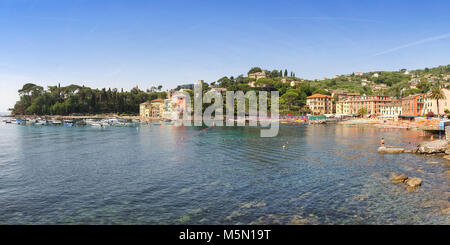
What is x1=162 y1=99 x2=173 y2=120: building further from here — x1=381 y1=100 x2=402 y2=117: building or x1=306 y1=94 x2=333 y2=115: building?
Result: x1=381 y1=100 x2=402 y2=117: building

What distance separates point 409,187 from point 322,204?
28.0ft

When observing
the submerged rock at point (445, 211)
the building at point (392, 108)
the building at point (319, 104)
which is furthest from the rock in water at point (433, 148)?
the building at point (319, 104)


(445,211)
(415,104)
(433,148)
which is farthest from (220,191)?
(415,104)

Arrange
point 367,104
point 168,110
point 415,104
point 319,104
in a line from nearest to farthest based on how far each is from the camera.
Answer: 1. point 415,104
2. point 367,104
3. point 319,104
4. point 168,110

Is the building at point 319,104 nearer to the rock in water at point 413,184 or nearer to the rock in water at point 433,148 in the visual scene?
the rock in water at point 433,148

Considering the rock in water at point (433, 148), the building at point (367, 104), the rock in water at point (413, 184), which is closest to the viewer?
the rock in water at point (413, 184)

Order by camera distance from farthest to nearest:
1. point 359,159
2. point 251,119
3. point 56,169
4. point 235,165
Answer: point 251,119 < point 359,159 < point 235,165 < point 56,169

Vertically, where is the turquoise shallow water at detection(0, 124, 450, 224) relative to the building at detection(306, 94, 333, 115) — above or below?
below

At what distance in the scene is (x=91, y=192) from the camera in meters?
22.7

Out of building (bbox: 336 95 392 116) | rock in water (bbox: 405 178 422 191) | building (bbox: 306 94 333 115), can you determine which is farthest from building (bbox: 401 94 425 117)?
rock in water (bbox: 405 178 422 191)

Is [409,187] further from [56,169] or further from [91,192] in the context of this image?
[56,169]

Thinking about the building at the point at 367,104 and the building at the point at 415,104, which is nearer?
the building at the point at 415,104

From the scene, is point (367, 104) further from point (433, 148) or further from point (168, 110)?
point (433, 148)

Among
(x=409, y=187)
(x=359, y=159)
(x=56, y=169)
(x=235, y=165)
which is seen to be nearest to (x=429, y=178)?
(x=409, y=187)
